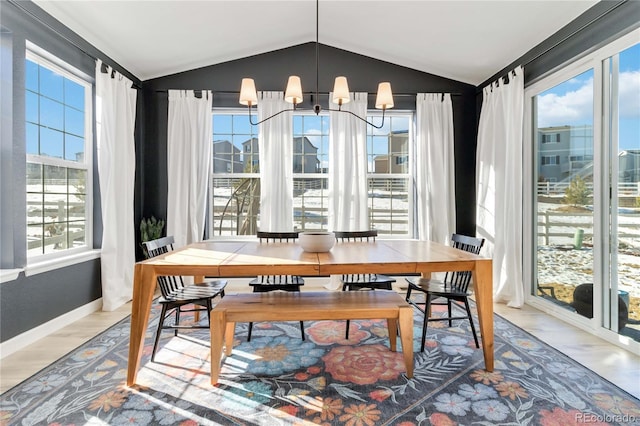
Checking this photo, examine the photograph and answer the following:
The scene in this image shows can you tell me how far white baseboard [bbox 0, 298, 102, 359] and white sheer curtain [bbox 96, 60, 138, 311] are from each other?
131 mm

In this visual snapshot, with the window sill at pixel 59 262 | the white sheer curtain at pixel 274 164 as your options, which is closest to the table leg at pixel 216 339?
the window sill at pixel 59 262

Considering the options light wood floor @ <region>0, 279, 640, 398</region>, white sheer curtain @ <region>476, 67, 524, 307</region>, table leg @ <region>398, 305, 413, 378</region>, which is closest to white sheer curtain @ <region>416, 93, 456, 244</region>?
white sheer curtain @ <region>476, 67, 524, 307</region>

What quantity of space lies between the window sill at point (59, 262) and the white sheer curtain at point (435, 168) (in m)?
3.53

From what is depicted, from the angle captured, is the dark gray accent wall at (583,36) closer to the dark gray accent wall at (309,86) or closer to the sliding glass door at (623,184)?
the sliding glass door at (623,184)

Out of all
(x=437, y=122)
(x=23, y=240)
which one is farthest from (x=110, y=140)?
(x=437, y=122)

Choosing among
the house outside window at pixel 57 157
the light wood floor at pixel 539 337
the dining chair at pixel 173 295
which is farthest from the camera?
the house outside window at pixel 57 157

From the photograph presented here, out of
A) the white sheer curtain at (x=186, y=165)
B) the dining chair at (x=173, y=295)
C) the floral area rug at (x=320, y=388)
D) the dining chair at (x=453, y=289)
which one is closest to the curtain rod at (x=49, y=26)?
the white sheer curtain at (x=186, y=165)

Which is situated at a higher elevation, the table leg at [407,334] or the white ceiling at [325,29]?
the white ceiling at [325,29]

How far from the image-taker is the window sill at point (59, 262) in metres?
Result: 2.60

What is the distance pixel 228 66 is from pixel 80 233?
2.51 m

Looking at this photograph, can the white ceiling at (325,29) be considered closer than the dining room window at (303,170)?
Yes

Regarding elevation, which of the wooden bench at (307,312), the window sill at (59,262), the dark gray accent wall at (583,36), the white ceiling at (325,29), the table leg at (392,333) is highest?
the white ceiling at (325,29)

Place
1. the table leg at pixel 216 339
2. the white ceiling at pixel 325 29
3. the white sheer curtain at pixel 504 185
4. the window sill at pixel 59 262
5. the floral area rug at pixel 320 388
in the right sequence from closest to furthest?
the floral area rug at pixel 320 388, the table leg at pixel 216 339, the window sill at pixel 59 262, the white ceiling at pixel 325 29, the white sheer curtain at pixel 504 185

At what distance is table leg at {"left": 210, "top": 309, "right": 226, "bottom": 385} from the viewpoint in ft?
6.30
